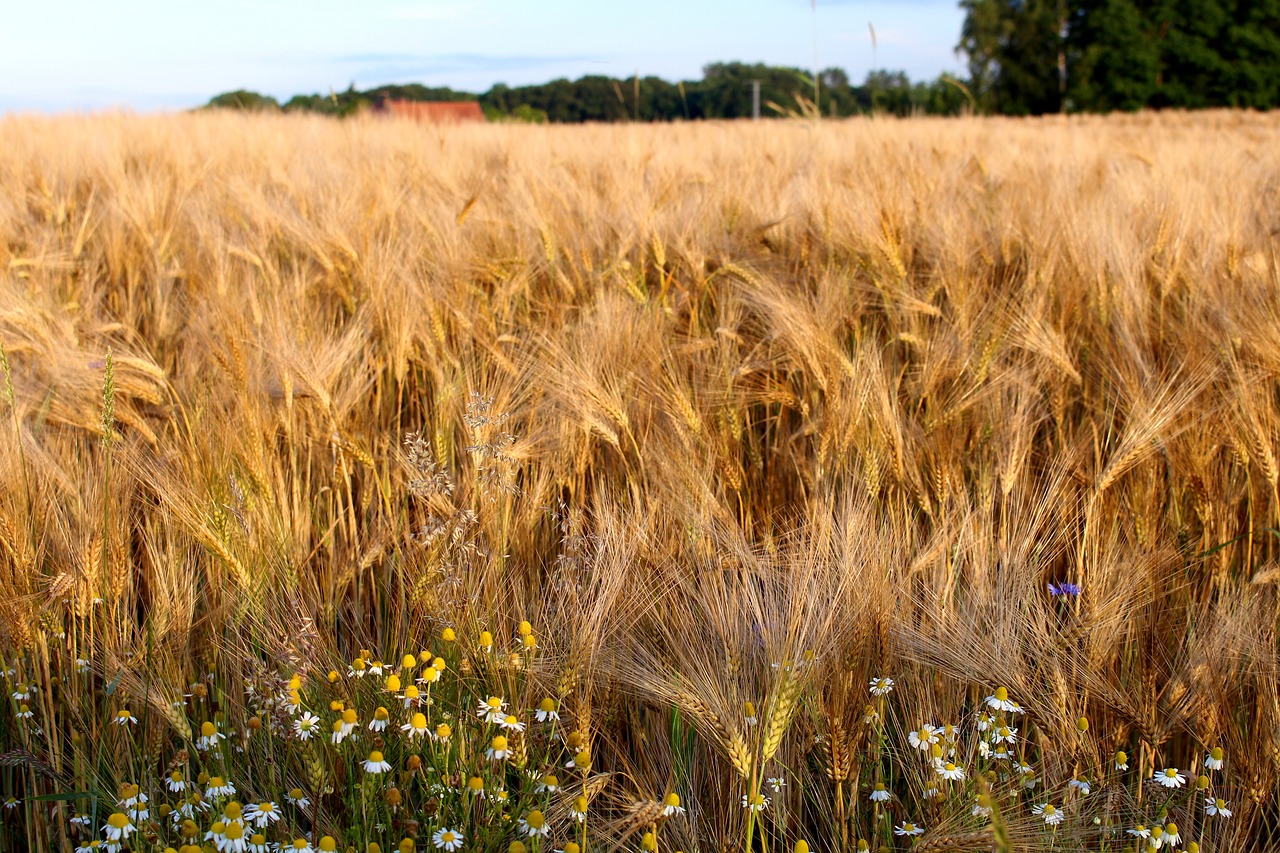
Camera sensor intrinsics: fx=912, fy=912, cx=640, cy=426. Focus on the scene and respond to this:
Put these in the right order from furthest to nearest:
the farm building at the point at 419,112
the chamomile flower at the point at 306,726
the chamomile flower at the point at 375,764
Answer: the farm building at the point at 419,112
the chamomile flower at the point at 306,726
the chamomile flower at the point at 375,764

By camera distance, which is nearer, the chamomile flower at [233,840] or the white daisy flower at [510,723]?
the chamomile flower at [233,840]

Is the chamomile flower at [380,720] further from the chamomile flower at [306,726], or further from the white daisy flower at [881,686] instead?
the white daisy flower at [881,686]

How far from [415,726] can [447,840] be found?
14 centimetres

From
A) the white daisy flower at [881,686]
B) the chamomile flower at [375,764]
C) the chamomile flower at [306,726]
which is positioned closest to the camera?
the chamomile flower at [375,764]

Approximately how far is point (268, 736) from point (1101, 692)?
120 centimetres

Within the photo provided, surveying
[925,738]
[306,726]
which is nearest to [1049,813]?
[925,738]

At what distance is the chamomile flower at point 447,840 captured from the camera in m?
1.08

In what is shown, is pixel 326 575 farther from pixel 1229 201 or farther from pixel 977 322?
pixel 1229 201

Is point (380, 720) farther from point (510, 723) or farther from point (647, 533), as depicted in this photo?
point (647, 533)

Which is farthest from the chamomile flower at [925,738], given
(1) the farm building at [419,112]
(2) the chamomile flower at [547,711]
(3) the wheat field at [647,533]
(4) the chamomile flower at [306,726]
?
(1) the farm building at [419,112]

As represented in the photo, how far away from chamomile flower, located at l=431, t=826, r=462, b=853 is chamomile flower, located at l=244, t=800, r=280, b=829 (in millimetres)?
192

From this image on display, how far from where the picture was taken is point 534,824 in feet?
3.42

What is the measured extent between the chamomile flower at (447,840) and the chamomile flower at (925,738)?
0.62m

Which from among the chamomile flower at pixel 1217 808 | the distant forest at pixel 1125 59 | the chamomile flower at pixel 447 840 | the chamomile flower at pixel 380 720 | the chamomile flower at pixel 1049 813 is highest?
the distant forest at pixel 1125 59
